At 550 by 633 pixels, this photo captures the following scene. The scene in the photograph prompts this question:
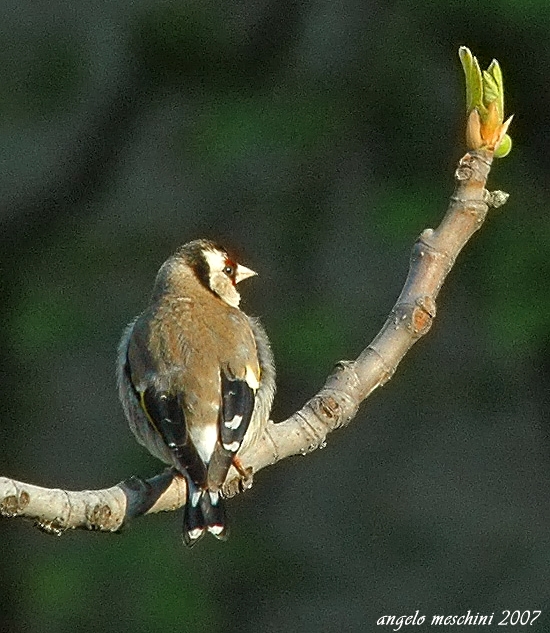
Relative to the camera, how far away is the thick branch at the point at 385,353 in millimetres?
2736

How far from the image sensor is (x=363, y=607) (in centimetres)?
595

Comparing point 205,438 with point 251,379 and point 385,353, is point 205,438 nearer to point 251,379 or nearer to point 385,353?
point 251,379

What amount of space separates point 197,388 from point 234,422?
16 cm

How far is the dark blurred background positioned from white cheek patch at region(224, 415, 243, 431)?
2.52 meters

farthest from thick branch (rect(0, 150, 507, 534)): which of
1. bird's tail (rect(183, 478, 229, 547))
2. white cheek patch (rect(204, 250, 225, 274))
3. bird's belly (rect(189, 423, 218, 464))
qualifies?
white cheek patch (rect(204, 250, 225, 274))

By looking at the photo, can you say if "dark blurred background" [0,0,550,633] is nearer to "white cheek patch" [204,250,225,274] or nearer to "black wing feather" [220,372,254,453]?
"white cheek patch" [204,250,225,274]

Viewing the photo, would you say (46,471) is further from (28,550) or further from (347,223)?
(347,223)

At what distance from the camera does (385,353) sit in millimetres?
2803

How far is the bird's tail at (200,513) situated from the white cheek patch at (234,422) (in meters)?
0.16

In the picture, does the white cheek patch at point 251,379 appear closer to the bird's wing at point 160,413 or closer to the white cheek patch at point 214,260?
the bird's wing at point 160,413

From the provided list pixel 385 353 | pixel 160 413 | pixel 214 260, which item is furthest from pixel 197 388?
pixel 214 260

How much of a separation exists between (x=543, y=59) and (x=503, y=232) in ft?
2.04

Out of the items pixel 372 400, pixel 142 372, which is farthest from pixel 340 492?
pixel 142 372

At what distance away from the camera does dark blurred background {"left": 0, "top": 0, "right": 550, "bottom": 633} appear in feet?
19.0
